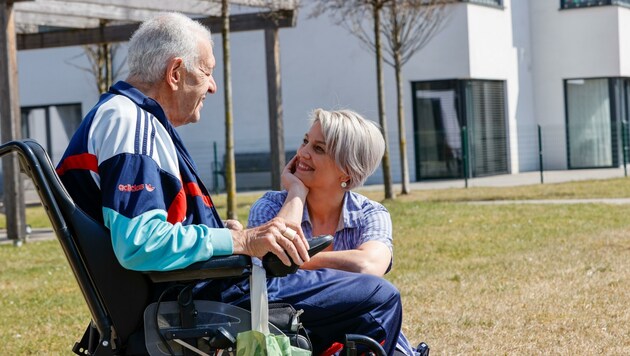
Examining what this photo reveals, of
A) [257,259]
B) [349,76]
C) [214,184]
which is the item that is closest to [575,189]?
[349,76]

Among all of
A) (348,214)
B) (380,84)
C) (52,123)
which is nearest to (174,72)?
(348,214)

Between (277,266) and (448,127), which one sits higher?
(448,127)

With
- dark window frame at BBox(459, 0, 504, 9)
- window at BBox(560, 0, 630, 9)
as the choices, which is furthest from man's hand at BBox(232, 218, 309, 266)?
window at BBox(560, 0, 630, 9)

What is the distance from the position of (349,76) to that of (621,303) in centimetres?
1953

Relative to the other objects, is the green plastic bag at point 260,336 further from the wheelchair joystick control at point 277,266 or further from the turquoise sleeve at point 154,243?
the turquoise sleeve at point 154,243

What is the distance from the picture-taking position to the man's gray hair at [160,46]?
3.69 metres

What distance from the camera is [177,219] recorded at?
140 inches

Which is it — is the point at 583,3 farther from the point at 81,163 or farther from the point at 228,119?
the point at 81,163

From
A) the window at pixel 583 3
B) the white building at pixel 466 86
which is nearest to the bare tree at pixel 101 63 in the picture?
the white building at pixel 466 86

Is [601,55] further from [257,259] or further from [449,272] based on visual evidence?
[257,259]

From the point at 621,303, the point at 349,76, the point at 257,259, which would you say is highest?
the point at 349,76

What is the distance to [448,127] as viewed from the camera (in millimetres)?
26266

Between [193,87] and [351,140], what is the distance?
2.35 feet

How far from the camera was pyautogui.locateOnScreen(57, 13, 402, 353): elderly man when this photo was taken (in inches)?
134
